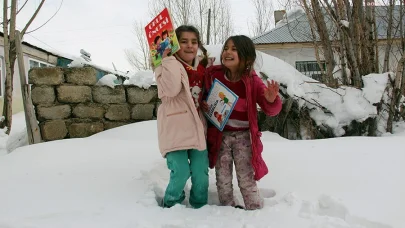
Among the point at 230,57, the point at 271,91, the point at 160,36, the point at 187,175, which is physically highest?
the point at 160,36

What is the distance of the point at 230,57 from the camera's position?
2094 mm

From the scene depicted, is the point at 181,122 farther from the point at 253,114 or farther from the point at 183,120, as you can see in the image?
the point at 253,114

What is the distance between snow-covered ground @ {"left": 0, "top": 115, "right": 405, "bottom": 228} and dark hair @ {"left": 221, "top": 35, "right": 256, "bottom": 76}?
85 centimetres

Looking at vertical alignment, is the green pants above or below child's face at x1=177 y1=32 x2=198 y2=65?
below

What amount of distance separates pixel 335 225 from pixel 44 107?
3702mm

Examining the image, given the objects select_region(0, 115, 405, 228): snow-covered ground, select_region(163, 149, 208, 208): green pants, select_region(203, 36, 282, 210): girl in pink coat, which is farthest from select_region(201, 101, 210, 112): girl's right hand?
select_region(0, 115, 405, 228): snow-covered ground

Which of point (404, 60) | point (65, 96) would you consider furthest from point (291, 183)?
point (65, 96)

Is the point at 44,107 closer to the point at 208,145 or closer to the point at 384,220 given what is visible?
the point at 208,145

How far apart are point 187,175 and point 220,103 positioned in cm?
49

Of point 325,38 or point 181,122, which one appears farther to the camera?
point 325,38

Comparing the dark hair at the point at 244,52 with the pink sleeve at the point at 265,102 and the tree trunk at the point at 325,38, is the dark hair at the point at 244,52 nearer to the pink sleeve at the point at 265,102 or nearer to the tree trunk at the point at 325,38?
the pink sleeve at the point at 265,102

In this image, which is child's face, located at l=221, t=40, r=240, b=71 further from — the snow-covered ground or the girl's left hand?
the snow-covered ground

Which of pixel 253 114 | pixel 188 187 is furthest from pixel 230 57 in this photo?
pixel 188 187

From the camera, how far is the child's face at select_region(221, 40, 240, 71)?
2.09 metres
